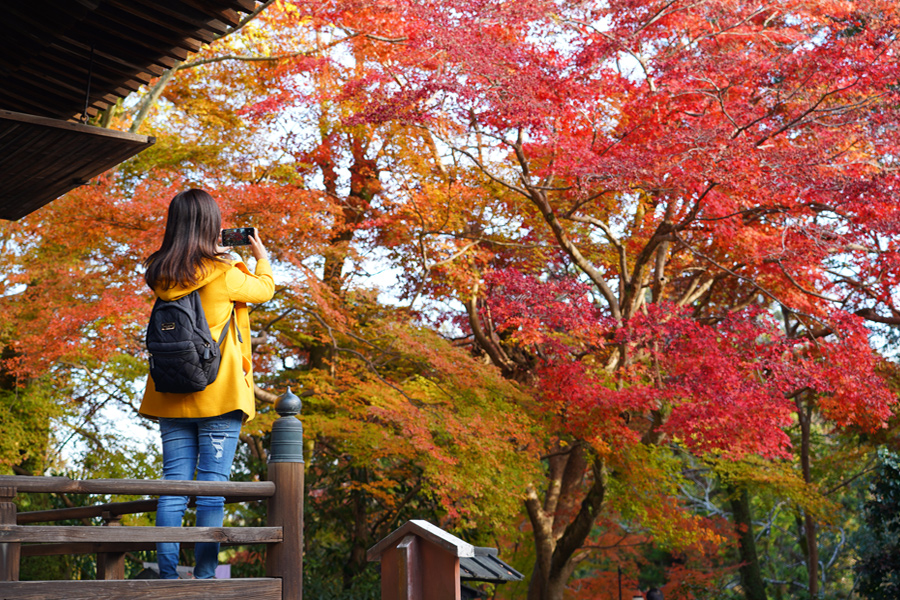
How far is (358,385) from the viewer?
955cm

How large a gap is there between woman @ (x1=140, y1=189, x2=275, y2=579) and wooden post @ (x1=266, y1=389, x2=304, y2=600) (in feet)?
0.55

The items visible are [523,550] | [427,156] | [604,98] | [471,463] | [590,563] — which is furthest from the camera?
[590,563]

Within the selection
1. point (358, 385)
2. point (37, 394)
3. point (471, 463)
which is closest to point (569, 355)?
point (471, 463)

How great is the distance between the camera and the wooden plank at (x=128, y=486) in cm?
280

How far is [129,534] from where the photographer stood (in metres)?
2.82

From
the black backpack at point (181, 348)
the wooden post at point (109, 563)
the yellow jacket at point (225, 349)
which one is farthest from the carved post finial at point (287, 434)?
the wooden post at point (109, 563)

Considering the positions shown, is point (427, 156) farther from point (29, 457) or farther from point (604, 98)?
point (29, 457)

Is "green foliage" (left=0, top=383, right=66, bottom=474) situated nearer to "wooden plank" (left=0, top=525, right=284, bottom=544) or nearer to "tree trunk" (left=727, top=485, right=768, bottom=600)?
"wooden plank" (left=0, top=525, right=284, bottom=544)

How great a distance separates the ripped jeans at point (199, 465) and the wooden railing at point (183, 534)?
0.37 ft

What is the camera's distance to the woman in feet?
10.1

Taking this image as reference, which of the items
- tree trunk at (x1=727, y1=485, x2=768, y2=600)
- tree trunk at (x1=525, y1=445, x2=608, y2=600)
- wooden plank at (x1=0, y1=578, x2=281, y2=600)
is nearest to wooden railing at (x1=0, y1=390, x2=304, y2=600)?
wooden plank at (x1=0, y1=578, x2=281, y2=600)

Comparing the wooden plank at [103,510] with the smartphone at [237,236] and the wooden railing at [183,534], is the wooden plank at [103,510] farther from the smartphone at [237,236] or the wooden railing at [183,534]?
the smartphone at [237,236]

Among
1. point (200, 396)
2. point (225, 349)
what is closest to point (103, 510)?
point (200, 396)

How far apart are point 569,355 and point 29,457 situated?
7.46 meters
